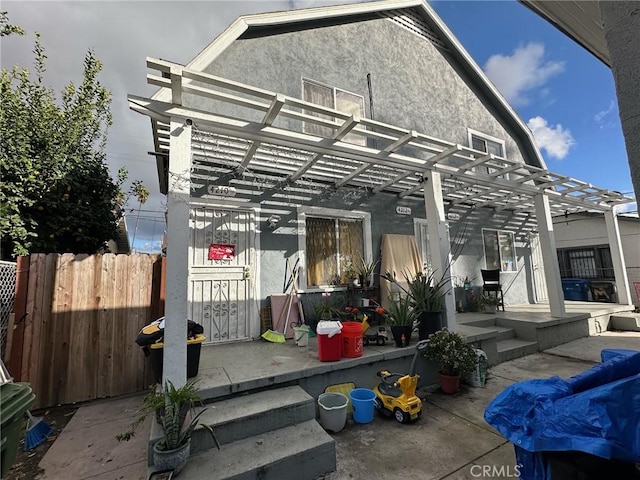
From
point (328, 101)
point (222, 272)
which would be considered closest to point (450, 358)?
point (222, 272)

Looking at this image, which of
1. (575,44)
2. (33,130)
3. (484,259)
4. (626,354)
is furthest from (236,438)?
(484,259)

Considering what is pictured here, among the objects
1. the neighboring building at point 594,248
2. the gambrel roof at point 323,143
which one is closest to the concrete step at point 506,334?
the gambrel roof at point 323,143

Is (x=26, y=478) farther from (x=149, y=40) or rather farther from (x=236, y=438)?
(x=149, y=40)

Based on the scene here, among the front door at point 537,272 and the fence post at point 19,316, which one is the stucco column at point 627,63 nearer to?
the fence post at point 19,316

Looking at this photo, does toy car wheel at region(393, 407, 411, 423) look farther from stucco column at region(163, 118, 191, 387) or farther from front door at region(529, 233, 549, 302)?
front door at region(529, 233, 549, 302)


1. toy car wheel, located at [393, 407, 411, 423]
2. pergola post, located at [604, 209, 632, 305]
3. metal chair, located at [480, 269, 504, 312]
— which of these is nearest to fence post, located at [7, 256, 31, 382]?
toy car wheel, located at [393, 407, 411, 423]

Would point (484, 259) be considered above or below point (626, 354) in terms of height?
above

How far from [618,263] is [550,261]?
389cm

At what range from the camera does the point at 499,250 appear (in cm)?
842

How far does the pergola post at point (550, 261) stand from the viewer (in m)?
6.29

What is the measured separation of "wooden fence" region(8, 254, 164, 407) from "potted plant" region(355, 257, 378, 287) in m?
3.53

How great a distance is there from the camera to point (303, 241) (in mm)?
5492

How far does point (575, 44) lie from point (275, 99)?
2.94 metres

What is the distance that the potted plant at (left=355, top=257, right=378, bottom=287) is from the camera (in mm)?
5672
